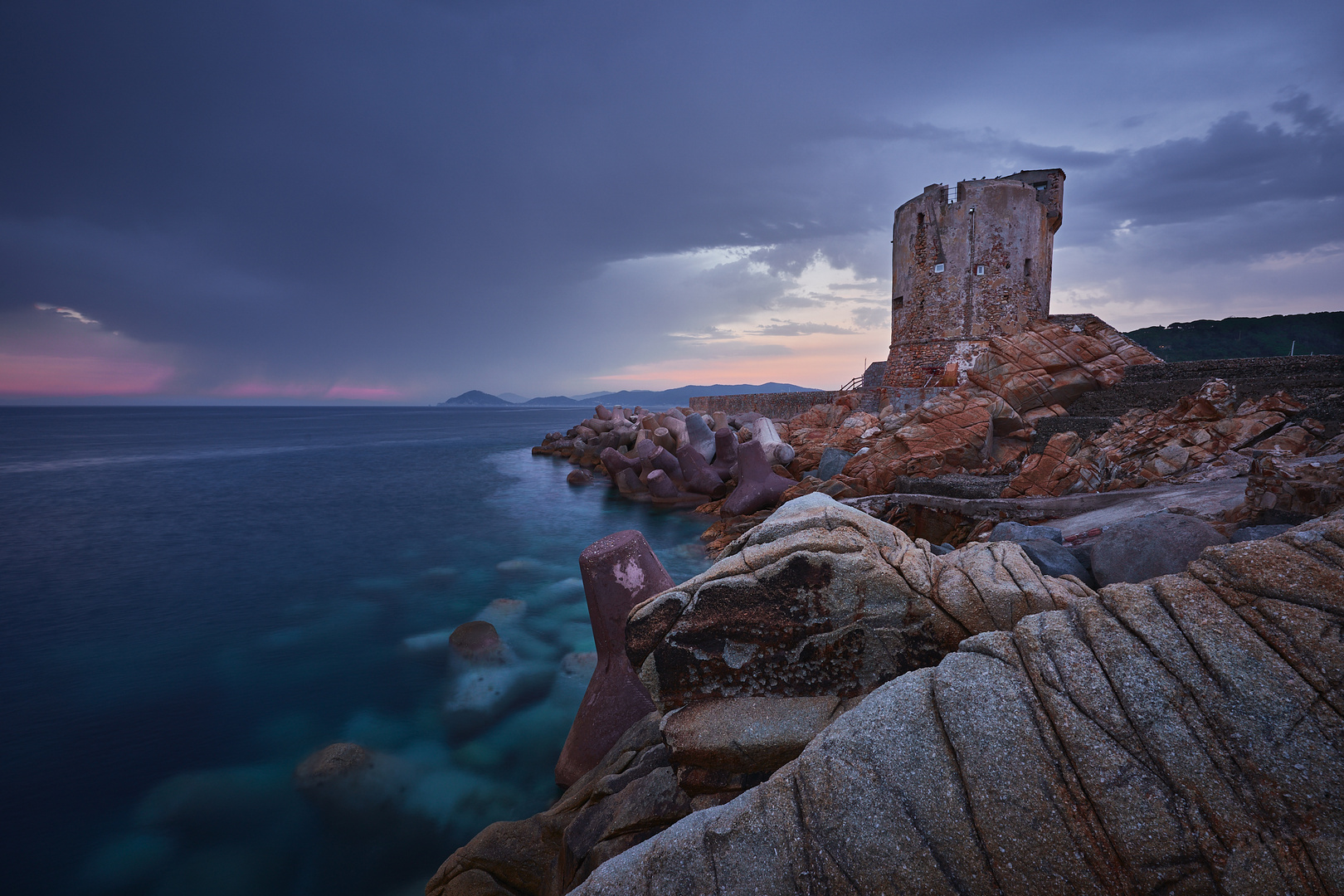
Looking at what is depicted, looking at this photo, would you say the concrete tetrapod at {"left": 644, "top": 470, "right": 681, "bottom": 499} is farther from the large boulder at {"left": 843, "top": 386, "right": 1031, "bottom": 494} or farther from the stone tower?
the stone tower

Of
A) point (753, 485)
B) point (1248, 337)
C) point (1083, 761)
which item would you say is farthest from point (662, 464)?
point (1248, 337)

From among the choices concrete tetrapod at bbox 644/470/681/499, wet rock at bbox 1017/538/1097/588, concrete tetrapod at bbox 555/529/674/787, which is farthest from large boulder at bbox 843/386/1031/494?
concrete tetrapod at bbox 555/529/674/787

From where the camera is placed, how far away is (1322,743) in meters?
1.48

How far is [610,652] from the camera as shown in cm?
499

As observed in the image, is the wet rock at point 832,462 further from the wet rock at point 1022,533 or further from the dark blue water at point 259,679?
the wet rock at point 1022,533

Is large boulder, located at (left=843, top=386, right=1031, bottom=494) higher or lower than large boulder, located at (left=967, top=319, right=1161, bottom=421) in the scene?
lower

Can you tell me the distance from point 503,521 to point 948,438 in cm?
1231

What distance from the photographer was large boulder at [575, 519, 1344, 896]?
1.51 metres

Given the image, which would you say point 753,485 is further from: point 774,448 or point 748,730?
point 748,730

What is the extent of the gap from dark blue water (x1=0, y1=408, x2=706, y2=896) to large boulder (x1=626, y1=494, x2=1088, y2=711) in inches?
130

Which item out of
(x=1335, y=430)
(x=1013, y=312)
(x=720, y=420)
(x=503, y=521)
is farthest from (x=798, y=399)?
(x=1335, y=430)

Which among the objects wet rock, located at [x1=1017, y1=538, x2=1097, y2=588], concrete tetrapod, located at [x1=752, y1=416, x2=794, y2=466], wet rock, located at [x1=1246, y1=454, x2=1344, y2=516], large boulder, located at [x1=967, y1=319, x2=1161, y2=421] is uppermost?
large boulder, located at [x1=967, y1=319, x2=1161, y2=421]

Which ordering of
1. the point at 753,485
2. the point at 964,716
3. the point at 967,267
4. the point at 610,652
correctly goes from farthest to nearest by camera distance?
1. the point at 967,267
2. the point at 753,485
3. the point at 610,652
4. the point at 964,716

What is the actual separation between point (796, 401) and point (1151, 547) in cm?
2169
